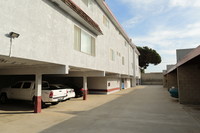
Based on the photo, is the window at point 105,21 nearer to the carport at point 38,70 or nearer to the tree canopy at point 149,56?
the carport at point 38,70

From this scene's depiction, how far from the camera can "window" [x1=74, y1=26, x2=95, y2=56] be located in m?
9.05

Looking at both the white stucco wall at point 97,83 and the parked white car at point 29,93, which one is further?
the white stucco wall at point 97,83

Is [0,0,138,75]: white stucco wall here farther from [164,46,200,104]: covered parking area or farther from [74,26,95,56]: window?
[164,46,200,104]: covered parking area

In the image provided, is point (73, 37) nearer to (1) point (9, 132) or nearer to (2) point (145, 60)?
(1) point (9, 132)

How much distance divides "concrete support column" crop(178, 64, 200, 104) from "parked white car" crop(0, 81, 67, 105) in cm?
1004

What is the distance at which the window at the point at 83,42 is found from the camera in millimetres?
9052

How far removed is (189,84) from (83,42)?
9.67 metres

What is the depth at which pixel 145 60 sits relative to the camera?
57.3 meters

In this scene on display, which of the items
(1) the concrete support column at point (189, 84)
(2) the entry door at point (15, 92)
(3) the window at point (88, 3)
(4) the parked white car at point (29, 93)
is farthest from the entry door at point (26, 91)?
(1) the concrete support column at point (189, 84)

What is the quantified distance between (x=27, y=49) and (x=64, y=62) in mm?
2506

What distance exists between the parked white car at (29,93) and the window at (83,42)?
3.52 m

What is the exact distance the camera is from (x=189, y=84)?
38.0 feet

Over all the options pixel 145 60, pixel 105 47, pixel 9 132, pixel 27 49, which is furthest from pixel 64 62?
pixel 145 60

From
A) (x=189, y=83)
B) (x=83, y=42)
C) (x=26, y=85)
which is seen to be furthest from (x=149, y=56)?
(x=26, y=85)
